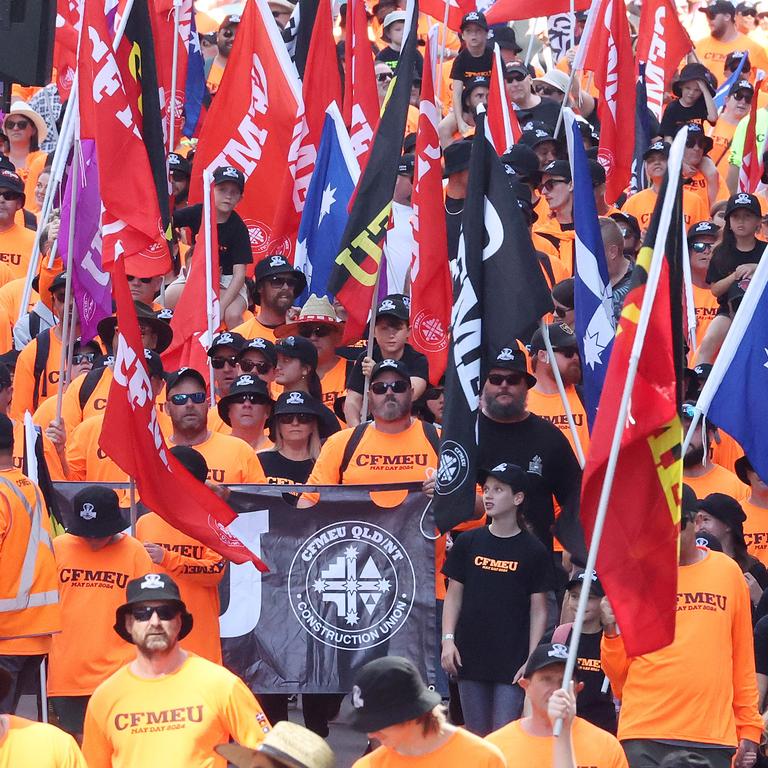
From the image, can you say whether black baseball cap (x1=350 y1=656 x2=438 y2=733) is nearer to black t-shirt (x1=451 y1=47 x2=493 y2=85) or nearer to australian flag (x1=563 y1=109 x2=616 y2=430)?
australian flag (x1=563 y1=109 x2=616 y2=430)

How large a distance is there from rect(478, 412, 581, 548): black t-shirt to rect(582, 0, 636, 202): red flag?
559 cm

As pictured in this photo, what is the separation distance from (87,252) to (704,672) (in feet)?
16.7

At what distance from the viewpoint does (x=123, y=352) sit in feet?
35.1

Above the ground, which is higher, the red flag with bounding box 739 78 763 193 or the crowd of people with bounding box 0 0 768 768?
the red flag with bounding box 739 78 763 193

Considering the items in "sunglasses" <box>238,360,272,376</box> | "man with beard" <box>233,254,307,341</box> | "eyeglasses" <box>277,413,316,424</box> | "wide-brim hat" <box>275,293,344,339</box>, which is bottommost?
"eyeglasses" <box>277,413,316,424</box>

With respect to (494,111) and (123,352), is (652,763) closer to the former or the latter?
(123,352)

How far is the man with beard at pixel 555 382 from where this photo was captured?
1251 cm

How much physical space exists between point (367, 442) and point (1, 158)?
6447mm

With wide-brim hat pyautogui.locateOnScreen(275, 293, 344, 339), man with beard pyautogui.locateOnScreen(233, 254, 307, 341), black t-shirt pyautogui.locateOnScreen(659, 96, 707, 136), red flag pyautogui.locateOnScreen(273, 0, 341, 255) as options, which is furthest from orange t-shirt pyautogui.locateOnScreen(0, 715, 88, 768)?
black t-shirt pyautogui.locateOnScreen(659, 96, 707, 136)

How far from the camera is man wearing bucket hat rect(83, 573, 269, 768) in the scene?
29.7 ft

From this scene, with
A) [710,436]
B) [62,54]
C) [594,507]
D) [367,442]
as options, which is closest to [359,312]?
[367,442]

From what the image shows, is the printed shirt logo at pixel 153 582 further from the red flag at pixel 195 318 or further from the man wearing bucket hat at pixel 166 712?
the red flag at pixel 195 318

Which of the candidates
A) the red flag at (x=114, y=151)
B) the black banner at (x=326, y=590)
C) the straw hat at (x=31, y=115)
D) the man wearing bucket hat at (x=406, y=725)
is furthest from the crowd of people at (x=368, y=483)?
the straw hat at (x=31, y=115)

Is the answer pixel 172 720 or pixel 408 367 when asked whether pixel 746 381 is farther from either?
pixel 172 720
